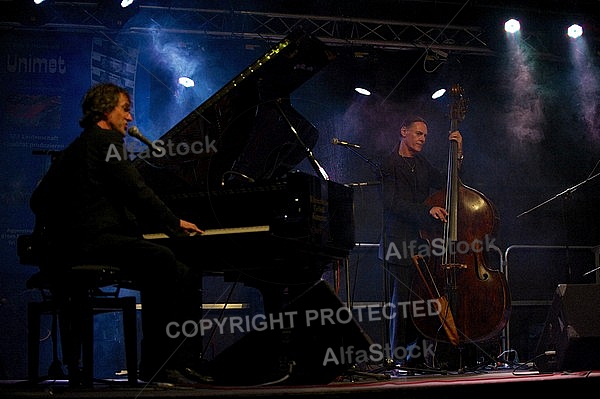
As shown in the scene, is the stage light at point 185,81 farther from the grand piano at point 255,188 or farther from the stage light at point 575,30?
the stage light at point 575,30

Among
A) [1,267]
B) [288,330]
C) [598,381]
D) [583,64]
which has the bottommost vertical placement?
[598,381]

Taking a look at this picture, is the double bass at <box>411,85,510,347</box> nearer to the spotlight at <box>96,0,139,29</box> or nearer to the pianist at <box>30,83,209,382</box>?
the pianist at <box>30,83,209,382</box>

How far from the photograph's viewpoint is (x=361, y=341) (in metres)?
4.23

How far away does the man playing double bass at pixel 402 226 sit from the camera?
18.1 feet

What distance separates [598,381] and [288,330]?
5.69 feet

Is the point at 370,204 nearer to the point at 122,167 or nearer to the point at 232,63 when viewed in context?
the point at 232,63

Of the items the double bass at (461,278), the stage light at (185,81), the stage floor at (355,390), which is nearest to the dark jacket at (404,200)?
the double bass at (461,278)

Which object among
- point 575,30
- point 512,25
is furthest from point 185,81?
point 575,30

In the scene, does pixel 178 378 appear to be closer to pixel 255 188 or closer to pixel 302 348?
pixel 302 348

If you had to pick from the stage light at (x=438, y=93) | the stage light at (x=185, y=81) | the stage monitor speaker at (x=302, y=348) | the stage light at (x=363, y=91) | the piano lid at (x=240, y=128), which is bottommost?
the stage monitor speaker at (x=302, y=348)

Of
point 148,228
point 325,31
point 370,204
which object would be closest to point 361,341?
point 148,228

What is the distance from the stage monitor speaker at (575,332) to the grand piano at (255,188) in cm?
137

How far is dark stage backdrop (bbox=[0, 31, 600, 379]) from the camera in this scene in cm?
727

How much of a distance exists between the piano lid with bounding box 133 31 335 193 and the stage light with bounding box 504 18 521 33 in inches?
134
